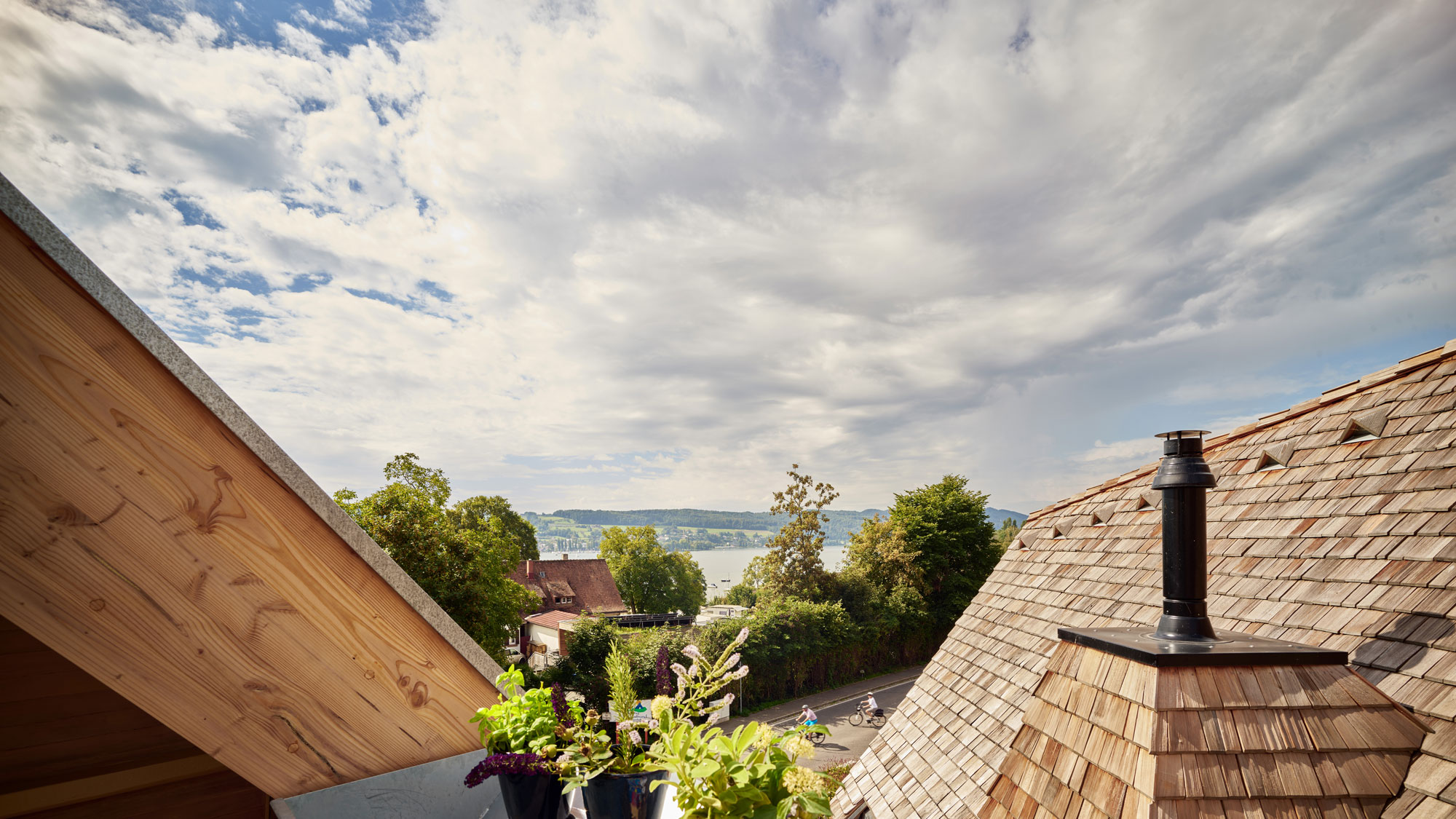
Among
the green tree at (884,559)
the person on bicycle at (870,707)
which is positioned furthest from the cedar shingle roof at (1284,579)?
the green tree at (884,559)

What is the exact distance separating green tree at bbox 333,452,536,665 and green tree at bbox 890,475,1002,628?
59.7 ft

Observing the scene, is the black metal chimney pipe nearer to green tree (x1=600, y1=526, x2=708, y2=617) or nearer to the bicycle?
the bicycle

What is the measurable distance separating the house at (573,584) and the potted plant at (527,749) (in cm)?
3486

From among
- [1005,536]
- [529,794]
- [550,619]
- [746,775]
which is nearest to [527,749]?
[529,794]

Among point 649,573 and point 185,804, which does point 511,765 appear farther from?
point 649,573

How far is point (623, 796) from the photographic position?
1138 mm

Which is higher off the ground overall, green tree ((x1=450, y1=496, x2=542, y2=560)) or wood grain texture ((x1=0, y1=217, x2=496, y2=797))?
green tree ((x1=450, y1=496, x2=542, y2=560))

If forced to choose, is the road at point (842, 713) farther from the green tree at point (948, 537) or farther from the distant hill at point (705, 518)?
the distant hill at point (705, 518)

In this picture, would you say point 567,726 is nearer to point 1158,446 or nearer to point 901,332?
point 1158,446

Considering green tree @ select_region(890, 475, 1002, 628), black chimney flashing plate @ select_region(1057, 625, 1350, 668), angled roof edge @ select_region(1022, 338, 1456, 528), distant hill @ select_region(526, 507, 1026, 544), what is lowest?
black chimney flashing plate @ select_region(1057, 625, 1350, 668)

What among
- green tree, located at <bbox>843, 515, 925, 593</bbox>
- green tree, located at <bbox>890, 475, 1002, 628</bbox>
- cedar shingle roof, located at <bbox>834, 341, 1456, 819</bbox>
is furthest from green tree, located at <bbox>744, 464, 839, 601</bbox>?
cedar shingle roof, located at <bbox>834, 341, 1456, 819</bbox>

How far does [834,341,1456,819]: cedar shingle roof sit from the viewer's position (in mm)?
1848

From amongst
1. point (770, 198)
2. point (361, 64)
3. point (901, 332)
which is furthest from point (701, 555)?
point (361, 64)

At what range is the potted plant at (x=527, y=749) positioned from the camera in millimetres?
1201
